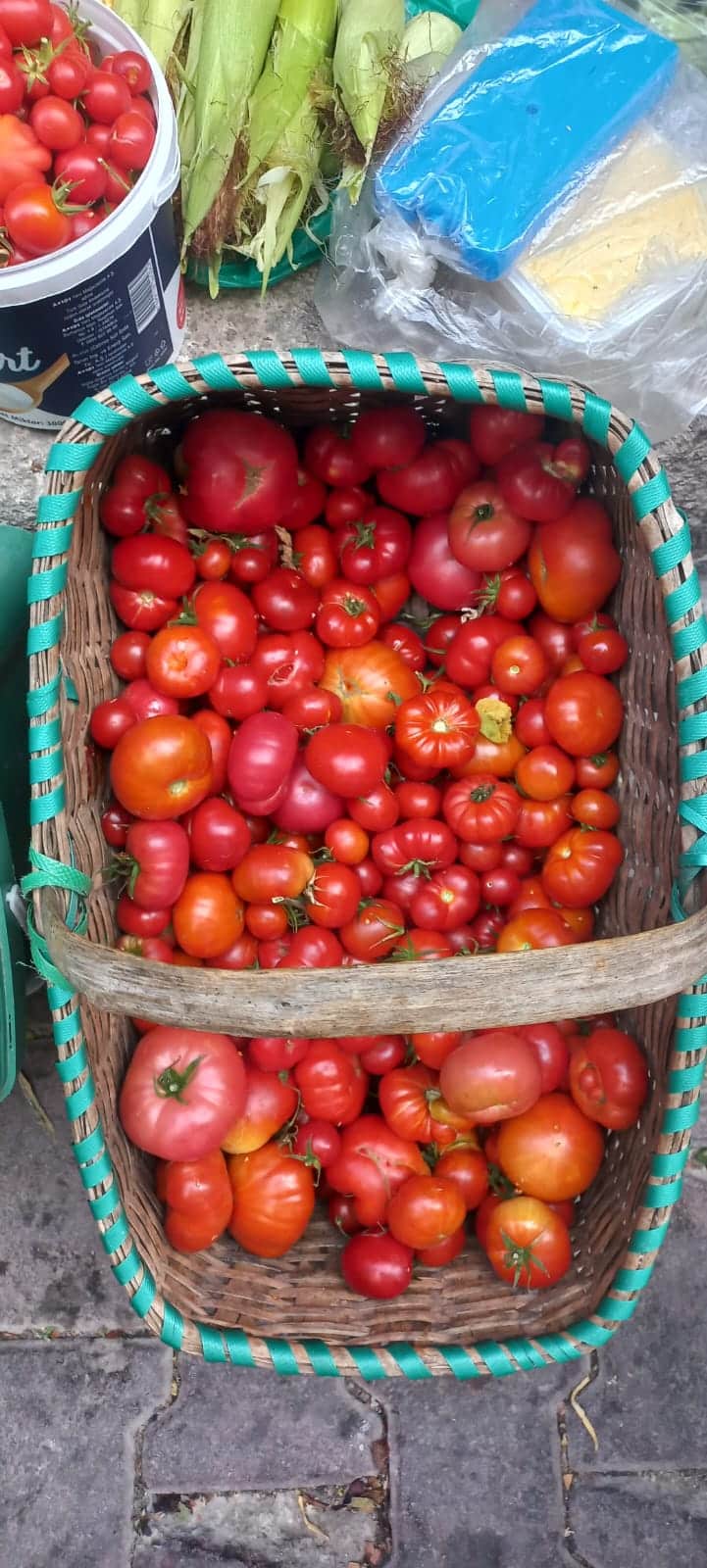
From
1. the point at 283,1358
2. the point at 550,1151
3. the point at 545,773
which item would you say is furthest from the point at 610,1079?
the point at 283,1358

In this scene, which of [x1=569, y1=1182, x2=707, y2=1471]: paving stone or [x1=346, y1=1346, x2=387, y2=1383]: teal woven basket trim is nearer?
[x1=346, y1=1346, x2=387, y2=1383]: teal woven basket trim

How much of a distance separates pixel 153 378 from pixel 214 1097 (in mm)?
712

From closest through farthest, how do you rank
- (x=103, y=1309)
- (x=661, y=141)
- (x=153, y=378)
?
(x=153, y=378), (x=661, y=141), (x=103, y=1309)

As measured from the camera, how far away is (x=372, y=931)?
117cm

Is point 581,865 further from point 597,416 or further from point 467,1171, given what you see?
point 597,416

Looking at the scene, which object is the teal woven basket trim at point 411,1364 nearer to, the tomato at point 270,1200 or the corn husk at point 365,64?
the tomato at point 270,1200

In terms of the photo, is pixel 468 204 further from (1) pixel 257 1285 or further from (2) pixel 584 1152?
(1) pixel 257 1285

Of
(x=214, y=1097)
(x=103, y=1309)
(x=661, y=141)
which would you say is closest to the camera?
(x=214, y=1097)

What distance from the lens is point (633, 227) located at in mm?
1187

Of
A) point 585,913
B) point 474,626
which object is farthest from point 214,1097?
point 474,626

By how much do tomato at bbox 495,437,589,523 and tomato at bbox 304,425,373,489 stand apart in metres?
0.17

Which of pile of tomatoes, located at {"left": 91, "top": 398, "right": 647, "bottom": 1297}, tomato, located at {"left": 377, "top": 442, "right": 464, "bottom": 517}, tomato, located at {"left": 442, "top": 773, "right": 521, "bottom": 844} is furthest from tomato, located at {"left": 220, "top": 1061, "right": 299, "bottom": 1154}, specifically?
tomato, located at {"left": 377, "top": 442, "right": 464, "bottom": 517}

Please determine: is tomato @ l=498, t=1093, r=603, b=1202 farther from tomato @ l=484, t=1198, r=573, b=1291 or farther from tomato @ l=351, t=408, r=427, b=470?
tomato @ l=351, t=408, r=427, b=470

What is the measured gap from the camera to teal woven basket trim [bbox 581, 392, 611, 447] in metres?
0.99
